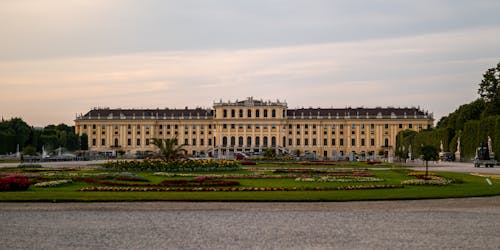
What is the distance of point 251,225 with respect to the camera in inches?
477

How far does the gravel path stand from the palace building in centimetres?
8922

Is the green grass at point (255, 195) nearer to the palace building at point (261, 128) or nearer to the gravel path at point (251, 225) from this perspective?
the gravel path at point (251, 225)

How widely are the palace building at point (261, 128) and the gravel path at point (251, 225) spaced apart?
293ft

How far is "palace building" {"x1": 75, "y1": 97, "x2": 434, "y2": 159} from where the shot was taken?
106m

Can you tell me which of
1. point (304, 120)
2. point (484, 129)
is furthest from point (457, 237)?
point (304, 120)

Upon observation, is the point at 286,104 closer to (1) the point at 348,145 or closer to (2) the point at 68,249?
A: (1) the point at 348,145

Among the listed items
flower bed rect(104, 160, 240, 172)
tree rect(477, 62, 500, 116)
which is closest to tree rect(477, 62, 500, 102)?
tree rect(477, 62, 500, 116)

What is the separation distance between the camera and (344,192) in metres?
19.0

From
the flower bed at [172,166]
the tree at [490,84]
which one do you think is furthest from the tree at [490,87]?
the flower bed at [172,166]

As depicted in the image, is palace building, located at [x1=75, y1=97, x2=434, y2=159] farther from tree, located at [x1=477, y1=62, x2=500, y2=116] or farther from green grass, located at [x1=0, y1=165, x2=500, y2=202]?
green grass, located at [x1=0, y1=165, x2=500, y2=202]

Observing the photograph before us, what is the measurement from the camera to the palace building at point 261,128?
106500mm

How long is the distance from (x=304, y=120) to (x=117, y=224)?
96.0m

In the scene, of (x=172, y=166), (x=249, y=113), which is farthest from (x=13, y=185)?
(x=249, y=113)

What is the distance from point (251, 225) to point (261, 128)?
95.3m
